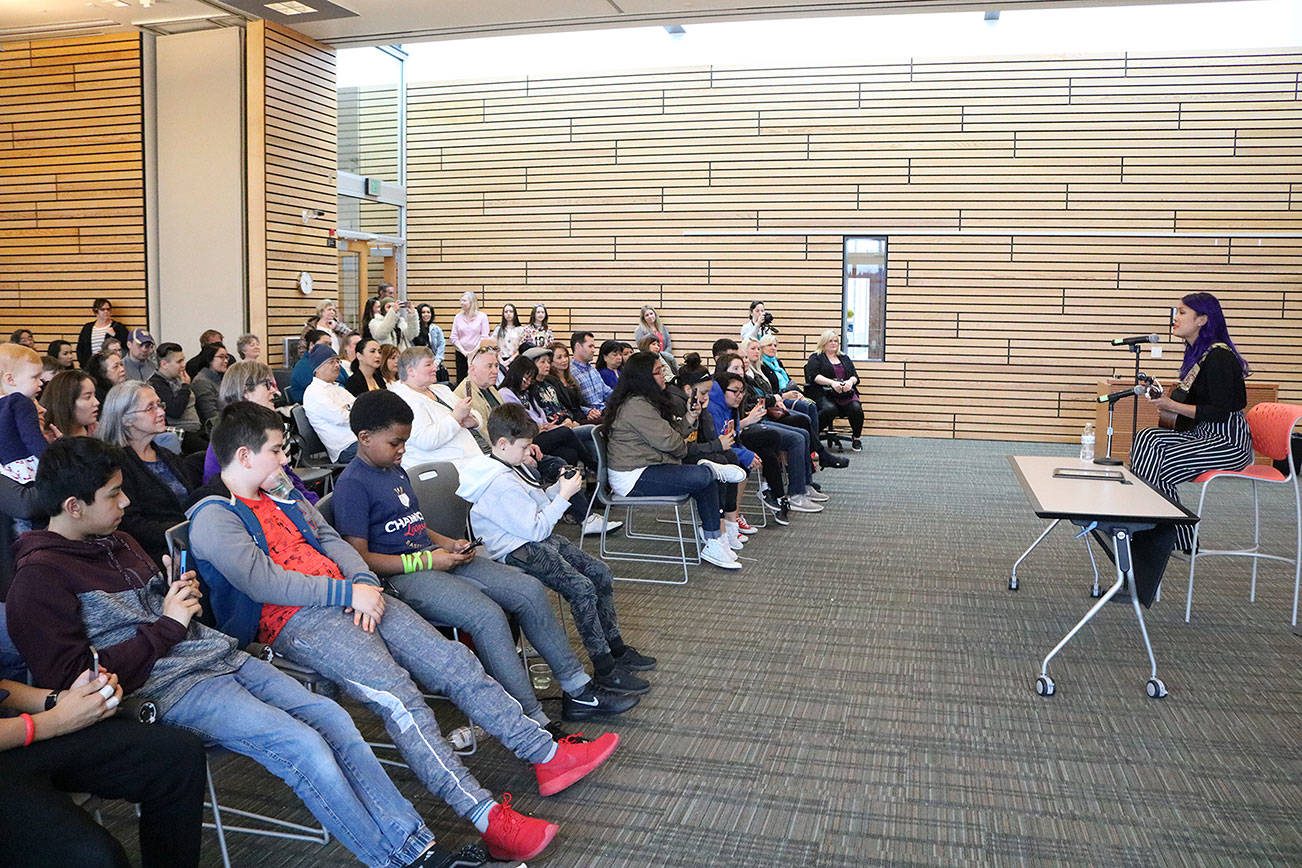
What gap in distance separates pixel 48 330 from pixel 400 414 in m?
9.71

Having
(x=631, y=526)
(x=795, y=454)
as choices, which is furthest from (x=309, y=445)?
(x=795, y=454)

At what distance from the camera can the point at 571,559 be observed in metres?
3.92

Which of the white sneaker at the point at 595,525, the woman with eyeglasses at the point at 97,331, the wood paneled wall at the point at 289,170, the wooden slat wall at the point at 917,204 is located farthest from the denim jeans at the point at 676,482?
the wooden slat wall at the point at 917,204

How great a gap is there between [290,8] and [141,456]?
6940 mm

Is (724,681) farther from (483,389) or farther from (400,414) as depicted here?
(483,389)

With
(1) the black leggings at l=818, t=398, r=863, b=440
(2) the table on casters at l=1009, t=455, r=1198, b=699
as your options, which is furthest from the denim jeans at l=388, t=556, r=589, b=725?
(1) the black leggings at l=818, t=398, r=863, b=440

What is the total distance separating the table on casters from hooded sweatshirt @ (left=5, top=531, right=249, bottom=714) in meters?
2.87

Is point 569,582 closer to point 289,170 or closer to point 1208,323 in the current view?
point 1208,323

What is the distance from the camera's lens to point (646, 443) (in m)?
5.57

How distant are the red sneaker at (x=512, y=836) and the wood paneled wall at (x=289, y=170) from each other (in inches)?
324

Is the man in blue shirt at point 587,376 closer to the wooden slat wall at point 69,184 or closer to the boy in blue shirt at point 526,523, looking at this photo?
the boy in blue shirt at point 526,523

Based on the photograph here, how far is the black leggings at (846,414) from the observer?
34.7ft

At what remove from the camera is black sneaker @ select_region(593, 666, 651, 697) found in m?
3.75

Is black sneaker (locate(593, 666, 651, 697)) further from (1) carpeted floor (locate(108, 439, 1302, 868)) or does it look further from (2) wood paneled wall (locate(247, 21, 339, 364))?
(2) wood paneled wall (locate(247, 21, 339, 364))
